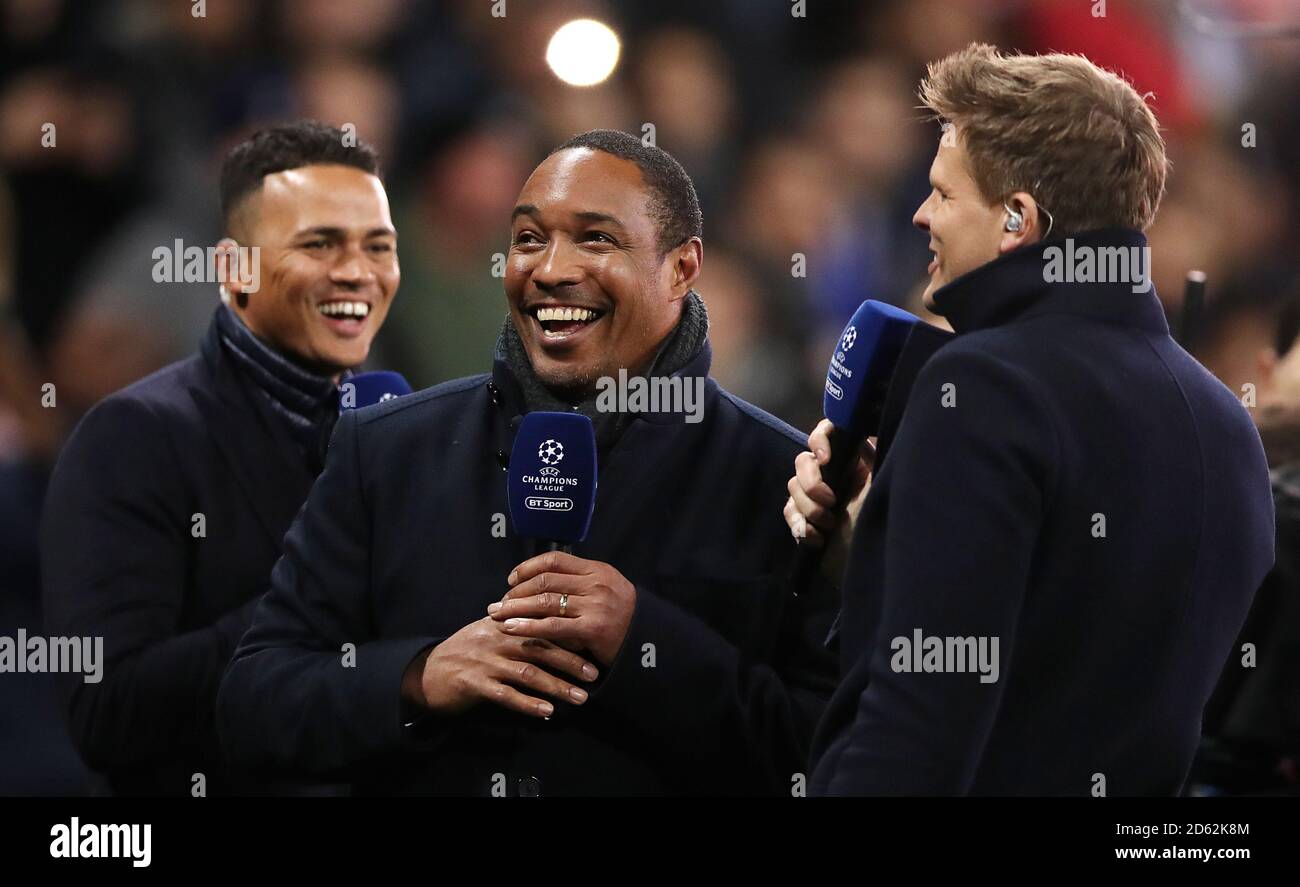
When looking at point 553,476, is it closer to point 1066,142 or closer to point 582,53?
point 1066,142

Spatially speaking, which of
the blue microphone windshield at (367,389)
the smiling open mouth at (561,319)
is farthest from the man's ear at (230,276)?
the smiling open mouth at (561,319)

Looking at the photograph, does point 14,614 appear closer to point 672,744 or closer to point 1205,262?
point 672,744

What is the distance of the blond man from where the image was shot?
143 centimetres

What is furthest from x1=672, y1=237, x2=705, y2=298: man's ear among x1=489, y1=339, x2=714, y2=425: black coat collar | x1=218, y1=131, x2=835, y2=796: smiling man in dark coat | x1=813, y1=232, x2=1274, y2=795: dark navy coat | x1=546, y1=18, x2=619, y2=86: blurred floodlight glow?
x1=546, y1=18, x2=619, y2=86: blurred floodlight glow

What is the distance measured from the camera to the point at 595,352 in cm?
200

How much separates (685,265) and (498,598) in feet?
1.70

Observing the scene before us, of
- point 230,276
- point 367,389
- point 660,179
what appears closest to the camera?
point 660,179

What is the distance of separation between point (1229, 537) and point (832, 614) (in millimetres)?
491

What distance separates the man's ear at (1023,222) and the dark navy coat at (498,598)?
1.52ft

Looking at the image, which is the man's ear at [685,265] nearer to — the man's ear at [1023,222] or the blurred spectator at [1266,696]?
the man's ear at [1023,222]

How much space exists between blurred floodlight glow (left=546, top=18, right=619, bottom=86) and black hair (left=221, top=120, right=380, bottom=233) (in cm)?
130

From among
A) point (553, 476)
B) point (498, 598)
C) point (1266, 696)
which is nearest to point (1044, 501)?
point (553, 476)

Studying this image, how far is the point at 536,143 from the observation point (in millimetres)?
3932

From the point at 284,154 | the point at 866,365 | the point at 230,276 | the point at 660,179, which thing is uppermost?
the point at 284,154
